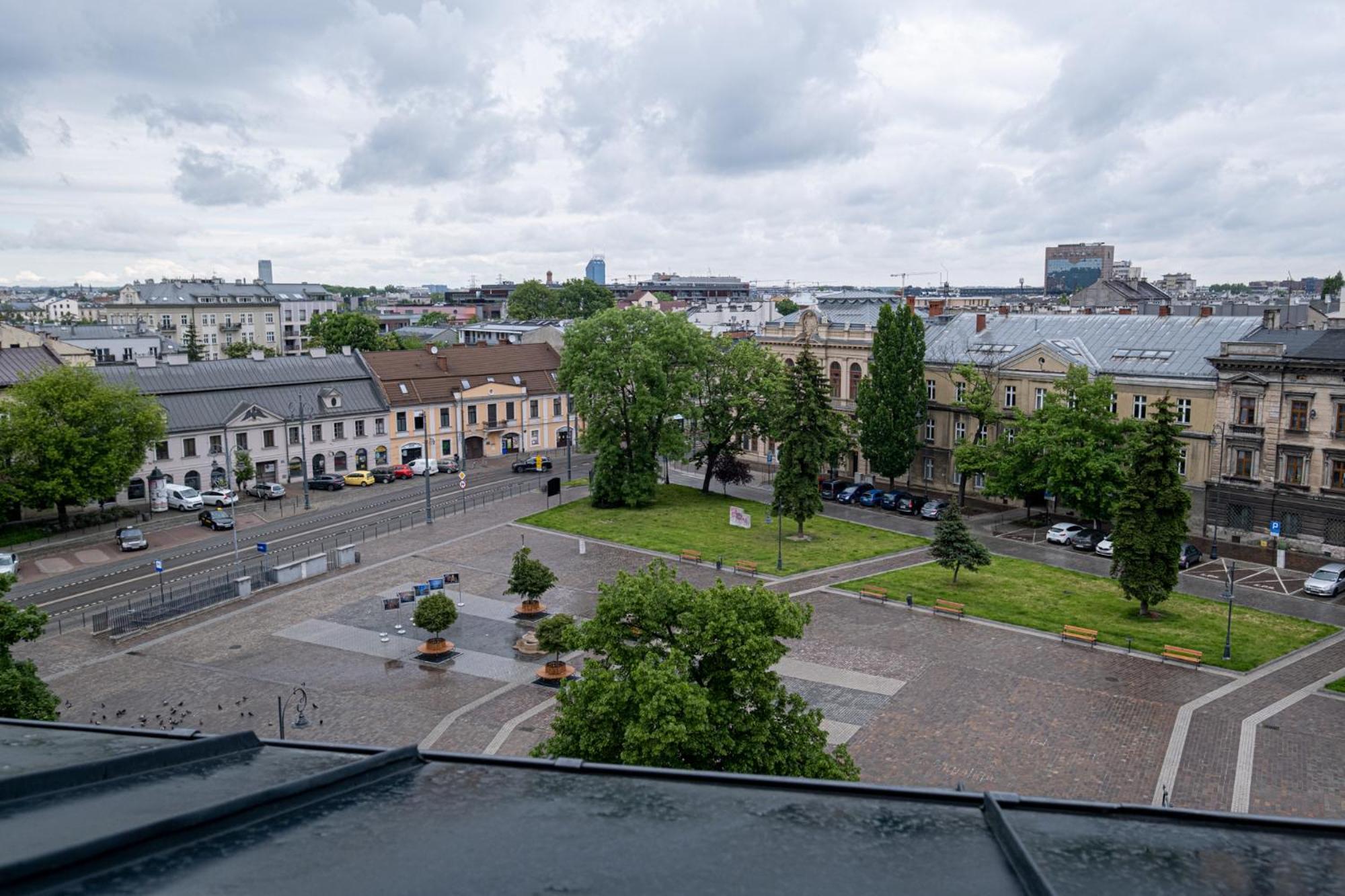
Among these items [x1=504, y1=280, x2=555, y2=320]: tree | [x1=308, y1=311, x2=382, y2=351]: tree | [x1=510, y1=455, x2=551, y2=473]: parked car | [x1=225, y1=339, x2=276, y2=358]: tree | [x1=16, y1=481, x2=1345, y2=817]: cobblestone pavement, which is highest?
[x1=504, y1=280, x2=555, y2=320]: tree

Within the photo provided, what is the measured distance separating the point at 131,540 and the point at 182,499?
9.80 meters

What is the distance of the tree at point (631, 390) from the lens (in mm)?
58938

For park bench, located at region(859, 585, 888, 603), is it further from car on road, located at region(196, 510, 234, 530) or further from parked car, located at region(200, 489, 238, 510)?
parked car, located at region(200, 489, 238, 510)

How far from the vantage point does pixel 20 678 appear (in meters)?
22.9

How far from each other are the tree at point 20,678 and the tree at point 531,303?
471 ft

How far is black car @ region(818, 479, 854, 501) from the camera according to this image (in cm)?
6350

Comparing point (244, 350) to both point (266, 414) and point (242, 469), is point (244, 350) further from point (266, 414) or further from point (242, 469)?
point (242, 469)

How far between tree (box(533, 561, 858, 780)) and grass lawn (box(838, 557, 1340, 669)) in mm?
20019

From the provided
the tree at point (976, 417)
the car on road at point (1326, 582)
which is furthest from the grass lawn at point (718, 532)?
the car on road at point (1326, 582)

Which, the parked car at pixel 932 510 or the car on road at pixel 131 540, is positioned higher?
the parked car at pixel 932 510

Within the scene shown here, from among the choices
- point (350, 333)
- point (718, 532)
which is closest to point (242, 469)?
point (718, 532)

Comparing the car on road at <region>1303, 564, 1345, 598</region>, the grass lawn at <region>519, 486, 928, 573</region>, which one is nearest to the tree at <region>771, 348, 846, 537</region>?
the grass lawn at <region>519, 486, 928, 573</region>

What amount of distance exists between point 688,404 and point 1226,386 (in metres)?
29.4

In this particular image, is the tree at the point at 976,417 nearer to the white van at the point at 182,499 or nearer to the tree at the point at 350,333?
the white van at the point at 182,499
